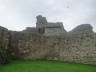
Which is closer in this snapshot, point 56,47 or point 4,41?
point 4,41

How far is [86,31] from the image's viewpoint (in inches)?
635

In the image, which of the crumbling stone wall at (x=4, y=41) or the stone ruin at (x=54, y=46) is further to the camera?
the stone ruin at (x=54, y=46)

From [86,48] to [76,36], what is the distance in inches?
47.0

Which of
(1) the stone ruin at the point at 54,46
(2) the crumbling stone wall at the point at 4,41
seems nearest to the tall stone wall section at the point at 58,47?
(1) the stone ruin at the point at 54,46

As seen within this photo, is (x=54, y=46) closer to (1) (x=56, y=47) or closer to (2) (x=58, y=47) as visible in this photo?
(1) (x=56, y=47)

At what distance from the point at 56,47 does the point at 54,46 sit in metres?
0.18

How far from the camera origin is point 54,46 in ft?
53.2

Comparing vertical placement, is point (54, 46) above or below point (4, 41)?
below

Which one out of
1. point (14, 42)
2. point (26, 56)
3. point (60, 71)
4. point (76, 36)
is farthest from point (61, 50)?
point (60, 71)

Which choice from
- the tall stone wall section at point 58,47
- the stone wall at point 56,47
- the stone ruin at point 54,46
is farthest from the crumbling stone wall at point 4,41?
the tall stone wall section at point 58,47

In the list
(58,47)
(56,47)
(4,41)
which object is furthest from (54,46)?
→ (4,41)

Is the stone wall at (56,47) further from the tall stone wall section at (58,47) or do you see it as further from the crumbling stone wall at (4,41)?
the crumbling stone wall at (4,41)

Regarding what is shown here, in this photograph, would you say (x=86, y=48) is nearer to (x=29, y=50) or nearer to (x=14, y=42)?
(x=29, y=50)

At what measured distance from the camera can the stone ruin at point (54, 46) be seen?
1580cm
